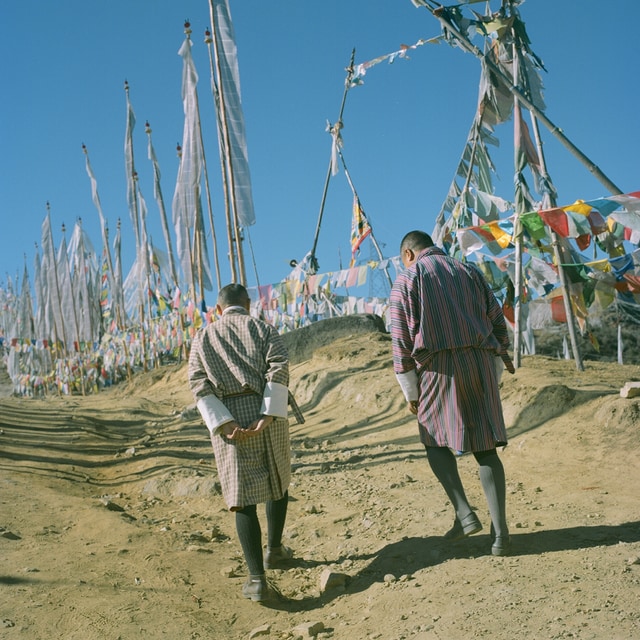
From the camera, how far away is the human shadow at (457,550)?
3756 mm

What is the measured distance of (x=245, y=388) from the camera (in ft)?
13.3

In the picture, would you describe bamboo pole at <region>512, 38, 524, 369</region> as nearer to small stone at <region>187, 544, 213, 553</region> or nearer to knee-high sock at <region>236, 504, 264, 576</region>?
small stone at <region>187, 544, 213, 553</region>

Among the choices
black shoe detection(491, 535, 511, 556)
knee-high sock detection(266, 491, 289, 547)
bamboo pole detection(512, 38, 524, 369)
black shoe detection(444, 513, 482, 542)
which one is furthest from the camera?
bamboo pole detection(512, 38, 524, 369)

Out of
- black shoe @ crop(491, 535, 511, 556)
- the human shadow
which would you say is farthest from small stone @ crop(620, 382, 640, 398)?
black shoe @ crop(491, 535, 511, 556)

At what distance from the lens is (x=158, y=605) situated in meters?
3.80

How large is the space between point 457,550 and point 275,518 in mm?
1019

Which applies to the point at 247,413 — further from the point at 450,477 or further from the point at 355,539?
the point at 355,539

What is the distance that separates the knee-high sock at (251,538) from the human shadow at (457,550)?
202mm

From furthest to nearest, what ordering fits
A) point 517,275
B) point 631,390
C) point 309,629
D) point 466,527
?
point 517,275
point 631,390
point 466,527
point 309,629

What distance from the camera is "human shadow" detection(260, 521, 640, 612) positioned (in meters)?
3.76

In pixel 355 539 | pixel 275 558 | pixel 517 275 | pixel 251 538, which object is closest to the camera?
pixel 251 538

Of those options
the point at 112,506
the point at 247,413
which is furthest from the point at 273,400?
the point at 112,506

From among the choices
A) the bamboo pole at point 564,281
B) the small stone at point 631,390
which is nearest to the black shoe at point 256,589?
the small stone at point 631,390

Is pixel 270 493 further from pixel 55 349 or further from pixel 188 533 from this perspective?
pixel 55 349
